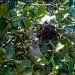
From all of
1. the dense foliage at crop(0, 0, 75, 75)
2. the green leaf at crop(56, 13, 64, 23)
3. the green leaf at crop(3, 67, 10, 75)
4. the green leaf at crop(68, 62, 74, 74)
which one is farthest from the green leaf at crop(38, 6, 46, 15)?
the green leaf at crop(3, 67, 10, 75)

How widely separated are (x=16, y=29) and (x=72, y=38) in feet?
1.42

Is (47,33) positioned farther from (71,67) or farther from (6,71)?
(6,71)

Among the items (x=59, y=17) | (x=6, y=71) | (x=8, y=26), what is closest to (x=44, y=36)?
(x=59, y=17)

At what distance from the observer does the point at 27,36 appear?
192 centimetres

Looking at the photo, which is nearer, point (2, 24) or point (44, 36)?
point (2, 24)

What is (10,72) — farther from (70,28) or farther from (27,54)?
(70,28)

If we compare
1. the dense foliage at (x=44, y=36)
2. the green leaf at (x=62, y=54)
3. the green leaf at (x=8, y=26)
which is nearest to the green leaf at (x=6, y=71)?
the dense foliage at (x=44, y=36)

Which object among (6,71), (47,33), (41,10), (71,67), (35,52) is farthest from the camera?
(35,52)

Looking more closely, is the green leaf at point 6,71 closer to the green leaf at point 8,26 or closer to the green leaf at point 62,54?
the green leaf at point 8,26

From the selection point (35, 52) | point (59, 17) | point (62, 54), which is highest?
point (59, 17)

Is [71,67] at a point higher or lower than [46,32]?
lower

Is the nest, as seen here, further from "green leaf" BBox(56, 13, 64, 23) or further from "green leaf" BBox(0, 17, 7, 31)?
"green leaf" BBox(0, 17, 7, 31)

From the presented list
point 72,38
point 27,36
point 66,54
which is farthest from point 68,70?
point 27,36

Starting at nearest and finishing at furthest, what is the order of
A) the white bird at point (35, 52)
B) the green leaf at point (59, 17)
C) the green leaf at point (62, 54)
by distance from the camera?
the green leaf at point (62, 54) < the green leaf at point (59, 17) < the white bird at point (35, 52)
